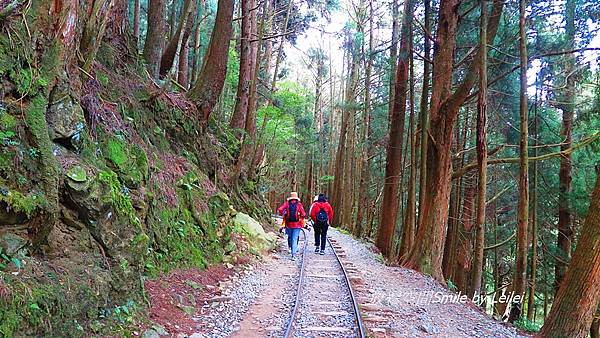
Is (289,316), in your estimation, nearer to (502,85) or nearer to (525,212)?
(525,212)

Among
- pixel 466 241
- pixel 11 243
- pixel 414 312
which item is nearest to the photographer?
pixel 11 243

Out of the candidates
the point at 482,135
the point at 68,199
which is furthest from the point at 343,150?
the point at 68,199

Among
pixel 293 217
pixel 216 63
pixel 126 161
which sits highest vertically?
pixel 216 63

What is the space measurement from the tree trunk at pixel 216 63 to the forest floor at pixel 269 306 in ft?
16.5

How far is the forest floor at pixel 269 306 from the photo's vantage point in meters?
6.15

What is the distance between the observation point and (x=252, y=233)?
12711 mm

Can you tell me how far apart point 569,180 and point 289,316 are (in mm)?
13448

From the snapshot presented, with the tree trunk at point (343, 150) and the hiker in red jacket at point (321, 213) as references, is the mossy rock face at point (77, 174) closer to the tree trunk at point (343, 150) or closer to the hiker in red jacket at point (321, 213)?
the hiker in red jacket at point (321, 213)

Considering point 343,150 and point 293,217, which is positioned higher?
point 343,150

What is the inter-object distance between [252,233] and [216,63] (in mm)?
4874

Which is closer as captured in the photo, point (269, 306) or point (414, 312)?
point (269, 306)

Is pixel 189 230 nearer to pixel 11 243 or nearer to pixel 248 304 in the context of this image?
pixel 248 304

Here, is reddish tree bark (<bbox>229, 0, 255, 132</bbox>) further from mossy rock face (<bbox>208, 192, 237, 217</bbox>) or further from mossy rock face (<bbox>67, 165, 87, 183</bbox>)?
mossy rock face (<bbox>67, 165, 87, 183</bbox>)

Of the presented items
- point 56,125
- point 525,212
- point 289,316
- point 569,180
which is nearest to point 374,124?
point 569,180
